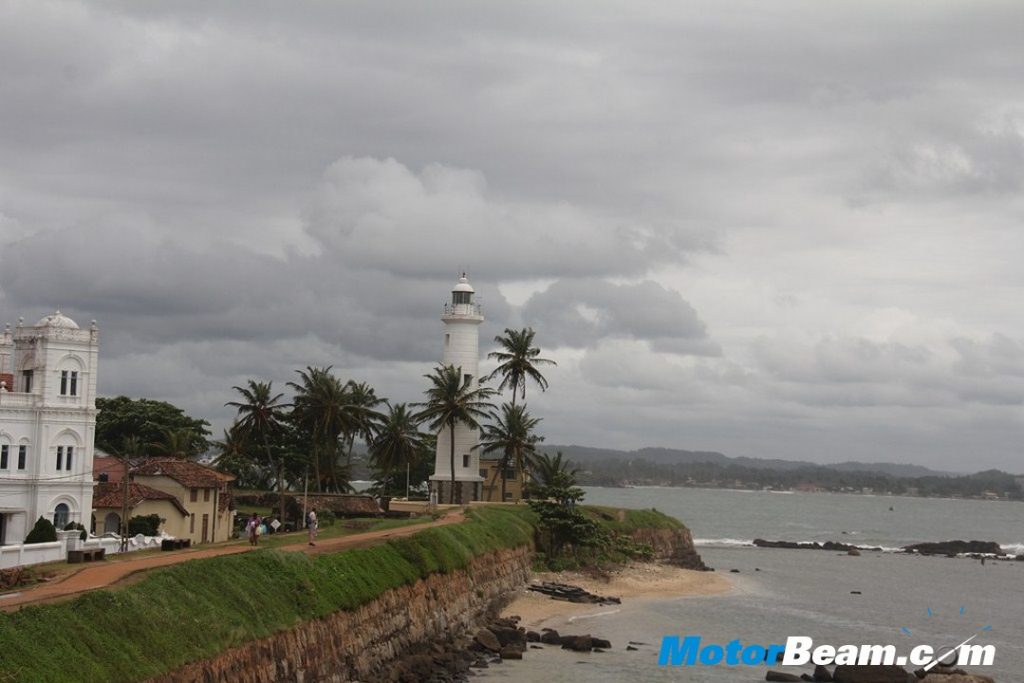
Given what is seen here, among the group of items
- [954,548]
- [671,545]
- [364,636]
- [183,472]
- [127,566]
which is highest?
[183,472]

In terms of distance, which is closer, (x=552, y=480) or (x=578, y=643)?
(x=578, y=643)

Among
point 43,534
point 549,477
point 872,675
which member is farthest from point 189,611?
point 549,477

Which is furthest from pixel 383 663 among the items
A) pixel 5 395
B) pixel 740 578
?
pixel 740 578

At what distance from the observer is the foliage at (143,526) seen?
53.4 meters

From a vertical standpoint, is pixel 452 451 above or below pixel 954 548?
above

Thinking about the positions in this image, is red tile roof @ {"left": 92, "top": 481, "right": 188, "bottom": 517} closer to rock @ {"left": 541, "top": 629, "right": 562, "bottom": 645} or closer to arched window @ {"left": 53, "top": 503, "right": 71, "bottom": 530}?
arched window @ {"left": 53, "top": 503, "right": 71, "bottom": 530}

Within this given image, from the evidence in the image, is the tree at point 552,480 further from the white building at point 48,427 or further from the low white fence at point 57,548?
the low white fence at point 57,548

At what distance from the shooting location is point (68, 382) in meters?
52.9

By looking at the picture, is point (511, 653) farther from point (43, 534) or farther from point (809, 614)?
point (809, 614)

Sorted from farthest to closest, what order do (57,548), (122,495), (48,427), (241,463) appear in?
(241,463) → (122,495) → (48,427) → (57,548)

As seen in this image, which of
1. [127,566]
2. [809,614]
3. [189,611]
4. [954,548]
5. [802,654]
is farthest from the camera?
[954,548]

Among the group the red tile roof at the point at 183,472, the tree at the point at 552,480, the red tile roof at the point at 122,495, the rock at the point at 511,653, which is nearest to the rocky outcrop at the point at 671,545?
the tree at the point at 552,480

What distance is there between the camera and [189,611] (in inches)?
1185

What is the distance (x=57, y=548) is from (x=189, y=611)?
12.5 m
